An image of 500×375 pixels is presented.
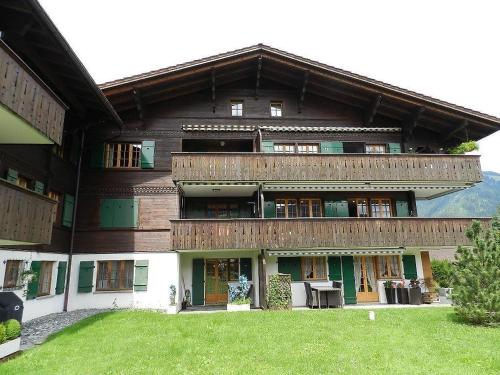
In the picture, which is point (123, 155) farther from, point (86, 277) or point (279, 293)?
point (279, 293)

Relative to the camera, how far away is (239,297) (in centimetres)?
1593

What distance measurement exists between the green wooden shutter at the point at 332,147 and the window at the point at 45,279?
13.9 meters

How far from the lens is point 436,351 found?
8.59 metres

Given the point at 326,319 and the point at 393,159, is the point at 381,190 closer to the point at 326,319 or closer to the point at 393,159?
the point at 393,159

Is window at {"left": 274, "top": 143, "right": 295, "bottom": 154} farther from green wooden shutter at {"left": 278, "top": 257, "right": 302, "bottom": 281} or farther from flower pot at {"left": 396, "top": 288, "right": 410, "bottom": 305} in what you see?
flower pot at {"left": 396, "top": 288, "right": 410, "bottom": 305}

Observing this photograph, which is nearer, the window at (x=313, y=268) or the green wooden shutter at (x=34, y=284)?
the green wooden shutter at (x=34, y=284)

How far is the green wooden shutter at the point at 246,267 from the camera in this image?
1833 centimetres

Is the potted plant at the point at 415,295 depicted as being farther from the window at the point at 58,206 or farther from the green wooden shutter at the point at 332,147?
the window at the point at 58,206

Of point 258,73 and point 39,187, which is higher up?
point 258,73

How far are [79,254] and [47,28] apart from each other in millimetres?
10135

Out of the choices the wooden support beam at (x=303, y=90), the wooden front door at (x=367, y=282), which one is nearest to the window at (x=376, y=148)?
the wooden support beam at (x=303, y=90)

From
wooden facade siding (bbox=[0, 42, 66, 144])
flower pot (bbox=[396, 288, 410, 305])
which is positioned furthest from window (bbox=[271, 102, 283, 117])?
wooden facade siding (bbox=[0, 42, 66, 144])

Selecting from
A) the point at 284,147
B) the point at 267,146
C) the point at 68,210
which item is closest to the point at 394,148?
the point at 284,147

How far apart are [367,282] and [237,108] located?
11.4 meters
